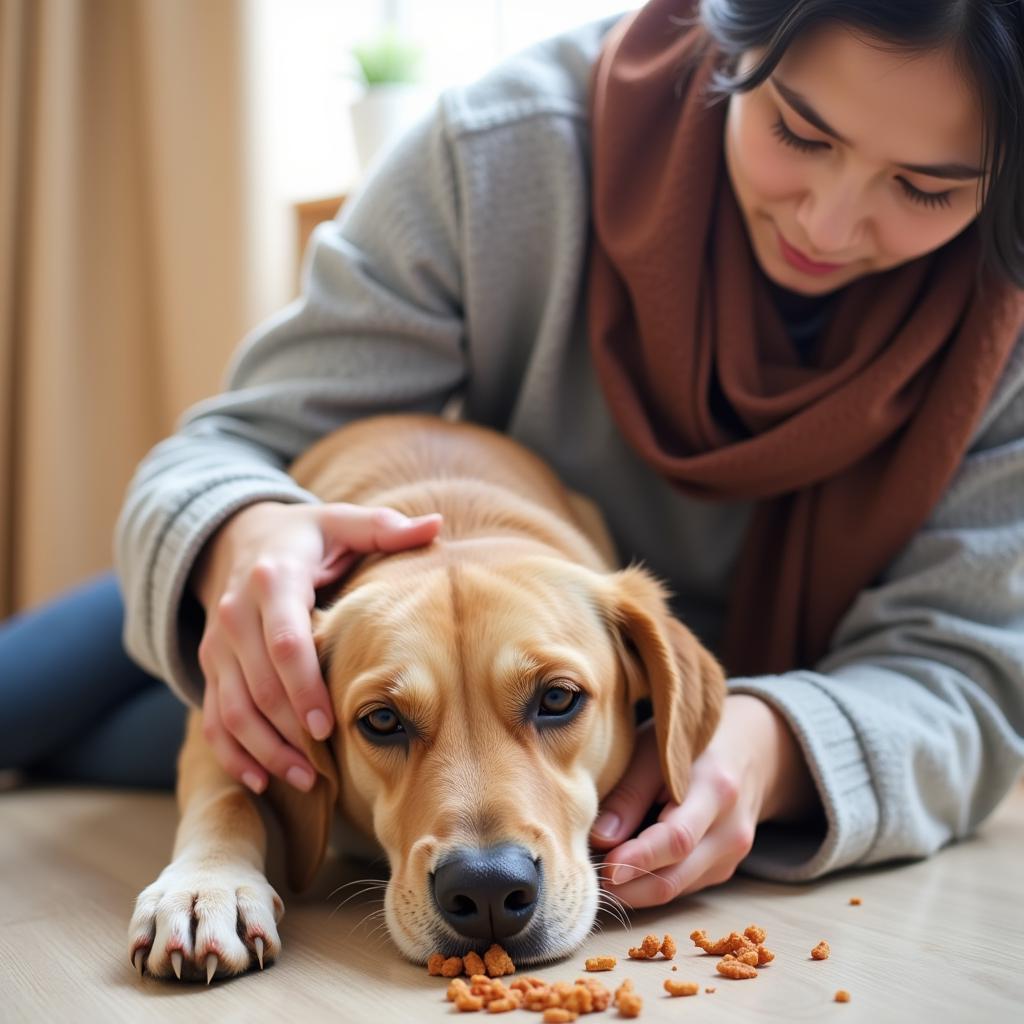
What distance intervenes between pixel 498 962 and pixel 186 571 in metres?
0.77

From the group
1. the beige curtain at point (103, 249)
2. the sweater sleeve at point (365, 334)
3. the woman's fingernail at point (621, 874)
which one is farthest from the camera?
the beige curtain at point (103, 249)

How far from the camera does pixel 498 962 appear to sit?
1279 mm

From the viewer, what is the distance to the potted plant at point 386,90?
350 cm

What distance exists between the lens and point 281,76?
4.05m

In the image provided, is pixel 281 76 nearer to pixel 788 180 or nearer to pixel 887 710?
pixel 788 180

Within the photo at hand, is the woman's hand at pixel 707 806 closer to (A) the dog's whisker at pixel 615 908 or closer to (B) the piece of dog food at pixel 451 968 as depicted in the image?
(A) the dog's whisker at pixel 615 908

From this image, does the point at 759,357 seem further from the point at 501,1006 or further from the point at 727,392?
the point at 501,1006

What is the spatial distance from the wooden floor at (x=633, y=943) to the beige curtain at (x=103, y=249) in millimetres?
2429

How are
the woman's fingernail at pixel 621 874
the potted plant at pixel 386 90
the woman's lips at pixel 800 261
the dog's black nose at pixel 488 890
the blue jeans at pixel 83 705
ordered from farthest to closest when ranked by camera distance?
1. the potted plant at pixel 386 90
2. the blue jeans at pixel 83 705
3. the woman's lips at pixel 800 261
4. the woman's fingernail at pixel 621 874
5. the dog's black nose at pixel 488 890

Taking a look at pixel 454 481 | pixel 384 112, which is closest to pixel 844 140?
pixel 454 481

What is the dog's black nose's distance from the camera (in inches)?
49.4

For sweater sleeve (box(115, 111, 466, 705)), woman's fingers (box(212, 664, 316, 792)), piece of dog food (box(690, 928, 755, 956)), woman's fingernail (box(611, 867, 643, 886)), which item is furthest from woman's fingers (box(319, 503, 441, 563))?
piece of dog food (box(690, 928, 755, 956))

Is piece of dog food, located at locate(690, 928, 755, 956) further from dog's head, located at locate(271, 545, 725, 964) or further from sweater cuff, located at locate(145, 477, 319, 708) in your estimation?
sweater cuff, located at locate(145, 477, 319, 708)

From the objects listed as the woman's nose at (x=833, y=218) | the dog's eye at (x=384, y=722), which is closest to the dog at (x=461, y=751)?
the dog's eye at (x=384, y=722)
